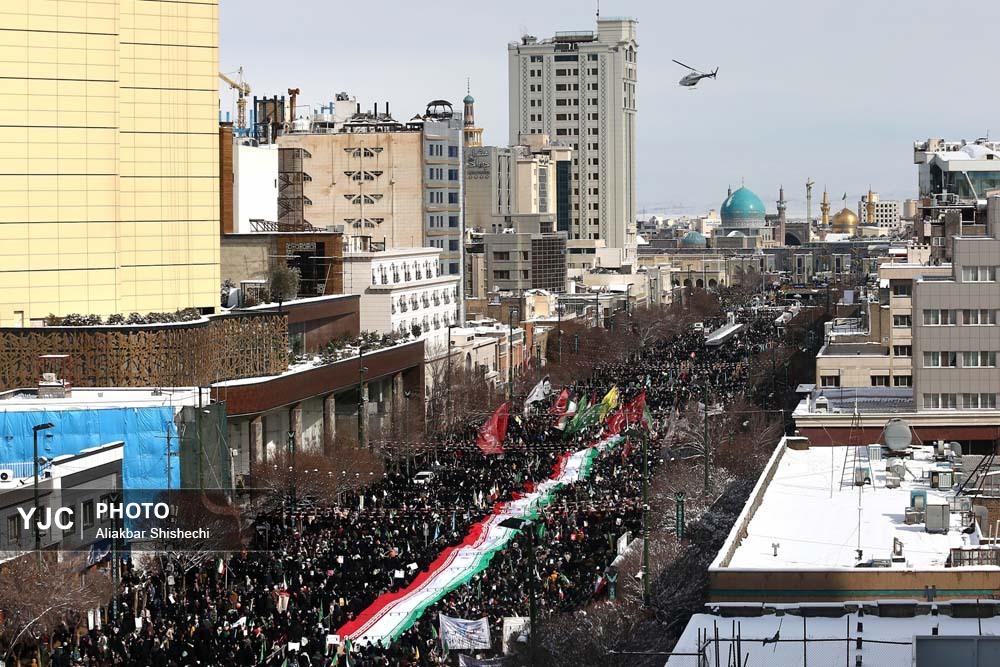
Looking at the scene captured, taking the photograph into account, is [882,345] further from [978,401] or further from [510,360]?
[510,360]

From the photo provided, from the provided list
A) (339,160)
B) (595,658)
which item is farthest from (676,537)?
(339,160)

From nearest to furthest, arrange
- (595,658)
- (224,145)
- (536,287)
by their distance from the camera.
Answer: (595,658) → (224,145) → (536,287)

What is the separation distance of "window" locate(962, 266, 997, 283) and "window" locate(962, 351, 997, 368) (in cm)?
229

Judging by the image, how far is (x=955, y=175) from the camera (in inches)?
3890

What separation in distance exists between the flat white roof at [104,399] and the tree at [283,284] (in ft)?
60.9

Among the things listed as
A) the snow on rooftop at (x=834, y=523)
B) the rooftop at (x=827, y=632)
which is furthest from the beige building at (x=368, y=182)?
the rooftop at (x=827, y=632)

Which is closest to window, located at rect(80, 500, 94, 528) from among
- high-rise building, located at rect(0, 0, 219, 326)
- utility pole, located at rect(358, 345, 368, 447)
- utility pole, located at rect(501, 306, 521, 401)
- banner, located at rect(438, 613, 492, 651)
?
banner, located at rect(438, 613, 492, 651)

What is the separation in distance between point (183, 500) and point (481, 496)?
12.1 meters

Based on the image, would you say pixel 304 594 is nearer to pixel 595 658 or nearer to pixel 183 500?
pixel 183 500

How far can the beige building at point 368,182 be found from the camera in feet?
411

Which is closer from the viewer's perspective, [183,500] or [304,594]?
[304,594]

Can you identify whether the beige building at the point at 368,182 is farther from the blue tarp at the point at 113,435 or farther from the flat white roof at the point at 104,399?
the blue tarp at the point at 113,435

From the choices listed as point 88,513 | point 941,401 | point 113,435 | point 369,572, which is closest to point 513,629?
point 369,572

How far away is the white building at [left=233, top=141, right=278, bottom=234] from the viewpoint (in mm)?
98125
